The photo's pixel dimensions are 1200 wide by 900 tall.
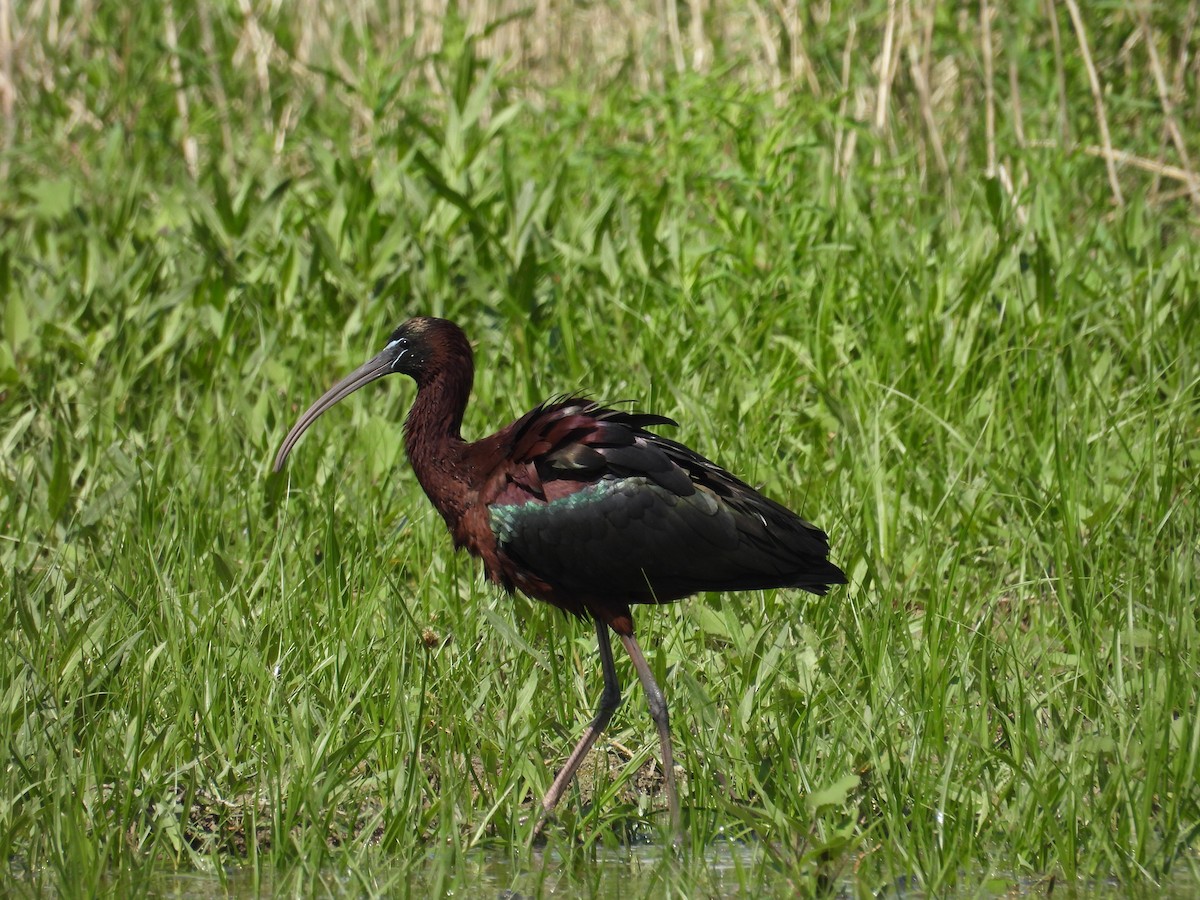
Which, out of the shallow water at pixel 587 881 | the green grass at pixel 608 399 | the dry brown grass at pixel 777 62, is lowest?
the shallow water at pixel 587 881

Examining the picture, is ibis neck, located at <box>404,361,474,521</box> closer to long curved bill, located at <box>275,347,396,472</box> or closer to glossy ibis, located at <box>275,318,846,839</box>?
glossy ibis, located at <box>275,318,846,839</box>

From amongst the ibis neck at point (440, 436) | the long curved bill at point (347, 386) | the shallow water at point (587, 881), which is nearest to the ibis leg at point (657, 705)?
the shallow water at point (587, 881)

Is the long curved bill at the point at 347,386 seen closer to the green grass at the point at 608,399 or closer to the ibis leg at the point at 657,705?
the green grass at the point at 608,399

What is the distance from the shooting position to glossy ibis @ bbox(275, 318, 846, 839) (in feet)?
12.6

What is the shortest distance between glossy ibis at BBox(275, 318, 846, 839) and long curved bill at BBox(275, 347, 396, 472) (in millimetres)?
515

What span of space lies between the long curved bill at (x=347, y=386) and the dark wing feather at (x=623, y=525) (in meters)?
0.62

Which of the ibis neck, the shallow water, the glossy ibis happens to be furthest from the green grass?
the ibis neck

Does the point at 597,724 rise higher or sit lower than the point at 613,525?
lower

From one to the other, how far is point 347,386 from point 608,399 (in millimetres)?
1138

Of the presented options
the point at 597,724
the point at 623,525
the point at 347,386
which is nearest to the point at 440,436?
the point at 347,386

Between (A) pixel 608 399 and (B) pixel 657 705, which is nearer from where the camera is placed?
(B) pixel 657 705

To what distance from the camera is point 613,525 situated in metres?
3.83

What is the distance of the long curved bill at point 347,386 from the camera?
171 inches

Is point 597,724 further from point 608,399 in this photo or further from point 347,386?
point 608,399
